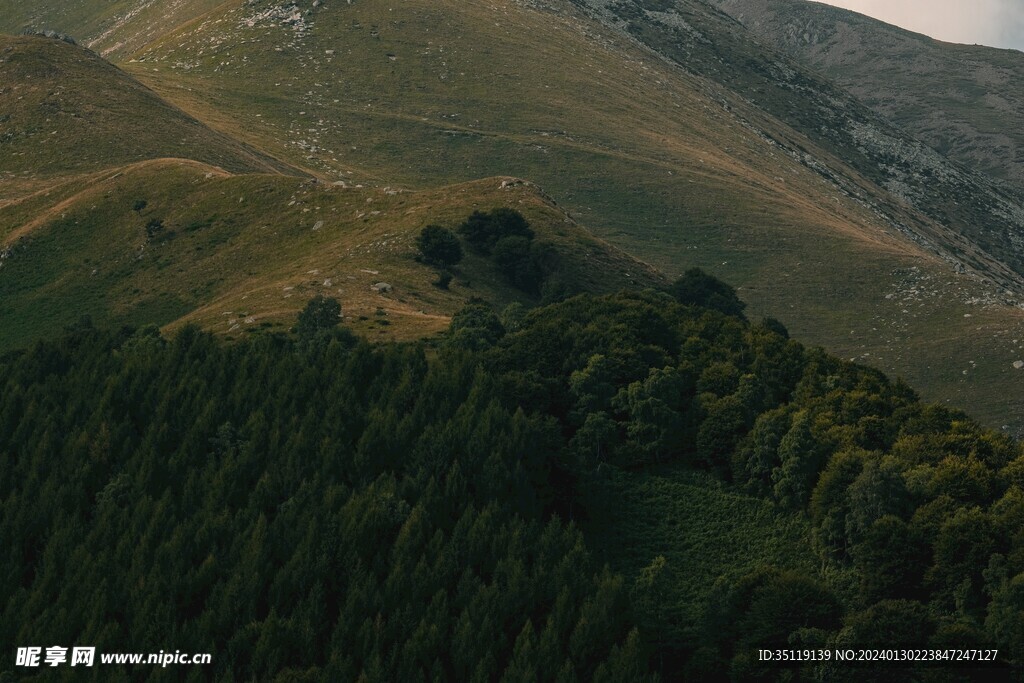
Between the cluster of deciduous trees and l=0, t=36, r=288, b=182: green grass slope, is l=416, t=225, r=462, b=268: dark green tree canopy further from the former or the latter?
l=0, t=36, r=288, b=182: green grass slope

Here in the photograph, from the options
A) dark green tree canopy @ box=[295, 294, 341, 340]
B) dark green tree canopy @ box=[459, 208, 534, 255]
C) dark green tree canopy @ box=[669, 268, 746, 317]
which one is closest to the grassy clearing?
dark green tree canopy @ box=[295, 294, 341, 340]

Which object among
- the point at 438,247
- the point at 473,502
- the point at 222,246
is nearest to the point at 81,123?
the point at 222,246

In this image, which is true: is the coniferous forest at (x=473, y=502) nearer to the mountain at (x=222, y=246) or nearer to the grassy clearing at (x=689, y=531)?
the grassy clearing at (x=689, y=531)

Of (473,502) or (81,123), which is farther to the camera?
(81,123)

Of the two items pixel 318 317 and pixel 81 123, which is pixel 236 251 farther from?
pixel 81 123

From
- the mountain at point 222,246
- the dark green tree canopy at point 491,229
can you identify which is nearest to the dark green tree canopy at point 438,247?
the mountain at point 222,246

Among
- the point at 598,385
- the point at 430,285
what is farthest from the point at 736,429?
the point at 430,285
